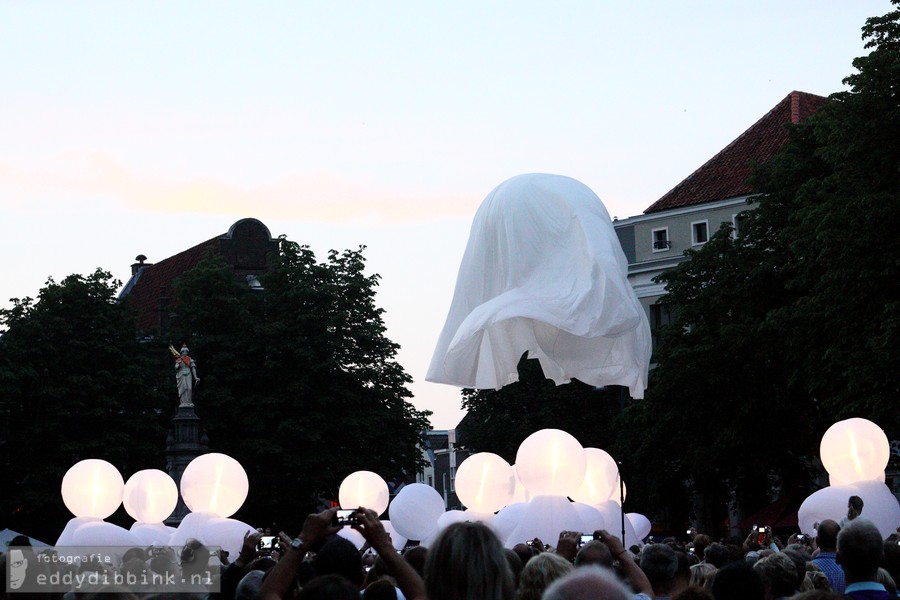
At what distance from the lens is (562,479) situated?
813 inches

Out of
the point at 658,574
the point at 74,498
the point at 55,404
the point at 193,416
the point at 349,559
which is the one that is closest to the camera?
the point at 349,559

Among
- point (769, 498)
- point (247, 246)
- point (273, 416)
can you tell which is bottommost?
point (769, 498)

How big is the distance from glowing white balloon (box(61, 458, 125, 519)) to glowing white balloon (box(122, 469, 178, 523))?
0.36 metres

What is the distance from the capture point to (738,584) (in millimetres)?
7094

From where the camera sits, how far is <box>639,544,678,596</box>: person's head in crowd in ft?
27.5

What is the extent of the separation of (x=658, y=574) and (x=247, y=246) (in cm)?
6867

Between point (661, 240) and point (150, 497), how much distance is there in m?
39.8

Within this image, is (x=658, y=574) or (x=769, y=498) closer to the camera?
(x=658, y=574)

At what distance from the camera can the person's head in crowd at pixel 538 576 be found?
6.79m

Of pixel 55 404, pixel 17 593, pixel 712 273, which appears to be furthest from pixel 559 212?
pixel 55 404

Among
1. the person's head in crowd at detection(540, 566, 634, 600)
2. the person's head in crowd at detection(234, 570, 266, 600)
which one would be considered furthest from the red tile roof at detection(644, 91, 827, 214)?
the person's head in crowd at detection(540, 566, 634, 600)

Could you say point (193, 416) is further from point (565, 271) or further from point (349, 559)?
point (349, 559)

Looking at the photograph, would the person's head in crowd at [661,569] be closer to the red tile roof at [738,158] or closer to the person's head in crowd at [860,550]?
the person's head in crowd at [860,550]

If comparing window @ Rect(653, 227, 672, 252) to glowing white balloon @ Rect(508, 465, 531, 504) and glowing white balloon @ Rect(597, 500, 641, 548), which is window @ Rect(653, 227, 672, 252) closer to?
glowing white balloon @ Rect(597, 500, 641, 548)
